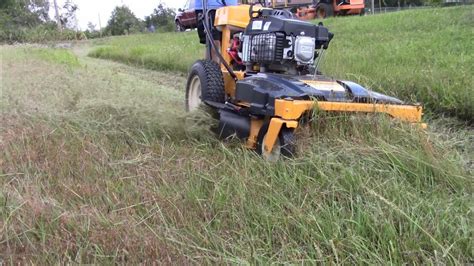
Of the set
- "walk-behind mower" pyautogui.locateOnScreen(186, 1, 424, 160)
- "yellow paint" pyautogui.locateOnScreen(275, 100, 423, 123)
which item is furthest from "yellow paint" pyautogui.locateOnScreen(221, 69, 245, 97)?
"yellow paint" pyautogui.locateOnScreen(275, 100, 423, 123)

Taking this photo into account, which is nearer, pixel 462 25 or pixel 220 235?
pixel 220 235

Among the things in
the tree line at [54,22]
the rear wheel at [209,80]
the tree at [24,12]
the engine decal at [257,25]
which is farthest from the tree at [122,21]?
the engine decal at [257,25]

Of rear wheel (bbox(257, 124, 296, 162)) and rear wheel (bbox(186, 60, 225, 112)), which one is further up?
rear wheel (bbox(186, 60, 225, 112))

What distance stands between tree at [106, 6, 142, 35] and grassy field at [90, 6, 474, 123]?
101 ft

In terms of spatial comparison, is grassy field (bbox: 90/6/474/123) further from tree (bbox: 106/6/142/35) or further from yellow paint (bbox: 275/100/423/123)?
tree (bbox: 106/6/142/35)

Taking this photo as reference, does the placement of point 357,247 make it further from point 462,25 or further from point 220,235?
point 462,25

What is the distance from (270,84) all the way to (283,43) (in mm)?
544

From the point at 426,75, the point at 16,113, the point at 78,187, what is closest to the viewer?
the point at 78,187

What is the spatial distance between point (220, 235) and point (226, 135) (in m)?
1.81

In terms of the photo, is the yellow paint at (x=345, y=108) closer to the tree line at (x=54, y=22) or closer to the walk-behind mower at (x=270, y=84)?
the walk-behind mower at (x=270, y=84)

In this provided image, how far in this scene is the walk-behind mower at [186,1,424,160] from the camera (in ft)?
12.2

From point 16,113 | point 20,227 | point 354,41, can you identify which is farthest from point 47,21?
point 20,227

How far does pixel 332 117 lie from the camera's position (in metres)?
3.68

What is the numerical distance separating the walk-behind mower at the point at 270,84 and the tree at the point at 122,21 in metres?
38.7
